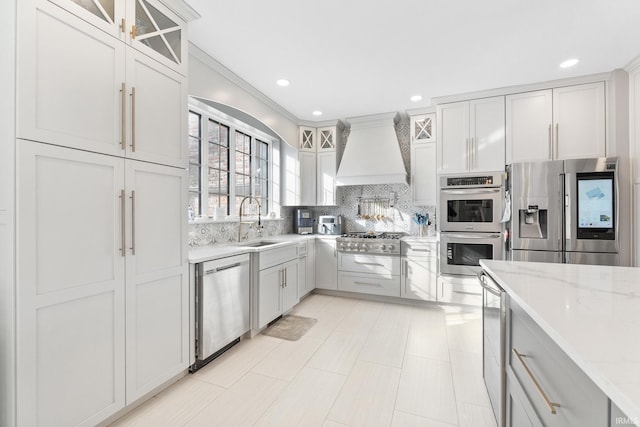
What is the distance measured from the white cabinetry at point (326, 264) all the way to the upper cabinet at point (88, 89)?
2586 millimetres

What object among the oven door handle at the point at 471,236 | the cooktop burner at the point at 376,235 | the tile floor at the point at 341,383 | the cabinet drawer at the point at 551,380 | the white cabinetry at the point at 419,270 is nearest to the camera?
the cabinet drawer at the point at 551,380

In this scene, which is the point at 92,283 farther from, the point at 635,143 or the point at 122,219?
the point at 635,143

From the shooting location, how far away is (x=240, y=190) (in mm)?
3646

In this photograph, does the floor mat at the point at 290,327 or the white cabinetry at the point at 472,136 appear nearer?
the floor mat at the point at 290,327

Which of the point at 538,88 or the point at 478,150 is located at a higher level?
the point at 538,88

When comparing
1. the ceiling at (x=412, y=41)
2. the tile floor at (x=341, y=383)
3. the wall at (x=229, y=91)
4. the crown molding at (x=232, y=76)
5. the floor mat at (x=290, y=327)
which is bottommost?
the tile floor at (x=341, y=383)

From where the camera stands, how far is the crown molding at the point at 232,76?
241 centimetres

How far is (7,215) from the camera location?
3.99ft

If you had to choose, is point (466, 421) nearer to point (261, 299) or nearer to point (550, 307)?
point (550, 307)

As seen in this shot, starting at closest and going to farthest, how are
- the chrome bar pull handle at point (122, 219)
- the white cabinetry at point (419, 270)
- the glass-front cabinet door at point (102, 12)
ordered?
the glass-front cabinet door at point (102, 12)
the chrome bar pull handle at point (122, 219)
the white cabinetry at point (419, 270)

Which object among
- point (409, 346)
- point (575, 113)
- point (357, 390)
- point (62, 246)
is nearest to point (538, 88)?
point (575, 113)

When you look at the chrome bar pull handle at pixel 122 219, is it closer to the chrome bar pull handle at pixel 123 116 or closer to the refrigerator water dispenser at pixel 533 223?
the chrome bar pull handle at pixel 123 116

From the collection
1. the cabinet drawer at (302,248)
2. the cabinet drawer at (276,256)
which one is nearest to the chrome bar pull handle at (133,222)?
the cabinet drawer at (276,256)

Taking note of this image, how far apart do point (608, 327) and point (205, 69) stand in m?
2.97
